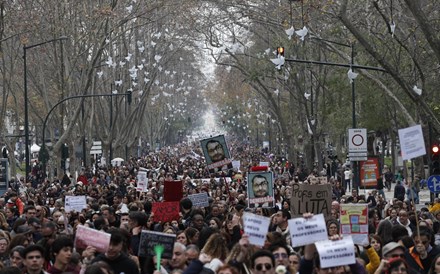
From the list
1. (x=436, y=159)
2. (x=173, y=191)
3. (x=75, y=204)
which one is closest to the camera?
(x=173, y=191)

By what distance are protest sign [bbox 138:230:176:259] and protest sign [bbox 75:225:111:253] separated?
1.88 feet

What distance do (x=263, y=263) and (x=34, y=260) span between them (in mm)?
2089

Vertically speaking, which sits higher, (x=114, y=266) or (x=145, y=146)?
(x=145, y=146)

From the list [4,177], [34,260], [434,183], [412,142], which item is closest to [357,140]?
[434,183]

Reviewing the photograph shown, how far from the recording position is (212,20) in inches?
2060

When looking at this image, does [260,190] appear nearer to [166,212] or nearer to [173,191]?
[173,191]

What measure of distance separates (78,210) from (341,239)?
11716 millimetres

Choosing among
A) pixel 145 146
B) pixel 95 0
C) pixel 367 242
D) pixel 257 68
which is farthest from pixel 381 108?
pixel 145 146

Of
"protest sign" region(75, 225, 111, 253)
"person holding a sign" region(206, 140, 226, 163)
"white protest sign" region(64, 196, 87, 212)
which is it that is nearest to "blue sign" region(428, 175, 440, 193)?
"person holding a sign" region(206, 140, 226, 163)

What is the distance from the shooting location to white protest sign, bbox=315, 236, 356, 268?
32.0ft

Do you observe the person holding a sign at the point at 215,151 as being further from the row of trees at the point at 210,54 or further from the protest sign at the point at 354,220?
the protest sign at the point at 354,220

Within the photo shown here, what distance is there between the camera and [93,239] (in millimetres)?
11555

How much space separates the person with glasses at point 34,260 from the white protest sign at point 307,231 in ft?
7.01

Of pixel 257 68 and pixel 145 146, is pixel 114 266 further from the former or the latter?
pixel 145 146
